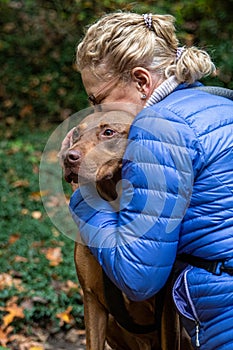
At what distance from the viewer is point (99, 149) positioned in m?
3.54

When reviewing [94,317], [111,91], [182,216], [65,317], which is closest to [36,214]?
[65,317]

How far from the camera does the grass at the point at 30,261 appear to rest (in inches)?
249

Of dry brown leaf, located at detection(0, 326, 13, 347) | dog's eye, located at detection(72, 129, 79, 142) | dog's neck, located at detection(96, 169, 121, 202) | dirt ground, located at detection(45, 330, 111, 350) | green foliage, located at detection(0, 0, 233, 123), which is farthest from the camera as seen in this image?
Answer: green foliage, located at detection(0, 0, 233, 123)

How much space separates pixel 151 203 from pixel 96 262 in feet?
3.09

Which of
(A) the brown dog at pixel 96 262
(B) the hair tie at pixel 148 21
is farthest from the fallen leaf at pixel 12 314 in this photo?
(B) the hair tie at pixel 148 21

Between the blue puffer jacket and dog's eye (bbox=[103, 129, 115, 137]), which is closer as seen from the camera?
the blue puffer jacket

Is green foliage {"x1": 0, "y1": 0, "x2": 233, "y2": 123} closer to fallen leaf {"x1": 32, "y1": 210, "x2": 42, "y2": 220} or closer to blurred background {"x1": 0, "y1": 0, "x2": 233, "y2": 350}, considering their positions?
blurred background {"x1": 0, "y1": 0, "x2": 233, "y2": 350}

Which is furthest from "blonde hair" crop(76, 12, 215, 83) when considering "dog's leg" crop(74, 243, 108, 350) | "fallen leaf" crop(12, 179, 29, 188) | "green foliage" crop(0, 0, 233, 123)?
"green foliage" crop(0, 0, 233, 123)

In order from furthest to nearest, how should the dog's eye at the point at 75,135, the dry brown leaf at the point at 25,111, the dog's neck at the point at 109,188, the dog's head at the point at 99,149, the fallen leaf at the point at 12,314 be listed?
1. the dry brown leaf at the point at 25,111
2. the fallen leaf at the point at 12,314
3. the dog's eye at the point at 75,135
4. the dog's neck at the point at 109,188
5. the dog's head at the point at 99,149

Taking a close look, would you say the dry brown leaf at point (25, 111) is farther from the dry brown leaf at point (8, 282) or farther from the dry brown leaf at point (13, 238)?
the dry brown leaf at point (8, 282)

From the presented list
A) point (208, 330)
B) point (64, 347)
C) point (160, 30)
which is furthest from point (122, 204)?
point (64, 347)

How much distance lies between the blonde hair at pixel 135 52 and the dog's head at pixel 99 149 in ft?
0.83

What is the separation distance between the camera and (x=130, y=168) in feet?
10.2

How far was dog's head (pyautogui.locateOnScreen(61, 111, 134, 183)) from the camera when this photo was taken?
11.4 ft
